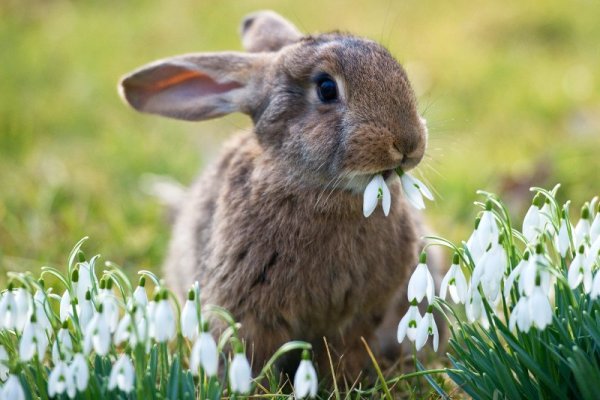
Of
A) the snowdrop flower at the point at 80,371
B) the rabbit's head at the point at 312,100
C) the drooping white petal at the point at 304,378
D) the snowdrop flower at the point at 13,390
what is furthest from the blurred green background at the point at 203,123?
the snowdrop flower at the point at 13,390

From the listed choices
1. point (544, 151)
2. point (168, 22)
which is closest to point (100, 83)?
point (168, 22)

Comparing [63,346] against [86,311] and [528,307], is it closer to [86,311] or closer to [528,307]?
[86,311]

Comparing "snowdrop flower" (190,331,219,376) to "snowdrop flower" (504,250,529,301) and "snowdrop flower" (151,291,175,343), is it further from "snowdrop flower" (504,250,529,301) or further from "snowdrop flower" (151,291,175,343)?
"snowdrop flower" (504,250,529,301)

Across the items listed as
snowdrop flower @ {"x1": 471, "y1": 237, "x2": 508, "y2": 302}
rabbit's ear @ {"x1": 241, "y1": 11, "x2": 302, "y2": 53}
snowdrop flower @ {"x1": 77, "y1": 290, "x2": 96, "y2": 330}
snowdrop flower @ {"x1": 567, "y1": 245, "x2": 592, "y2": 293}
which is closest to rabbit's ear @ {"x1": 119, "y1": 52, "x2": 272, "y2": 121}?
rabbit's ear @ {"x1": 241, "y1": 11, "x2": 302, "y2": 53}

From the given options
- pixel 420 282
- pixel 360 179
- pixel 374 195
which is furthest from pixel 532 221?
pixel 360 179

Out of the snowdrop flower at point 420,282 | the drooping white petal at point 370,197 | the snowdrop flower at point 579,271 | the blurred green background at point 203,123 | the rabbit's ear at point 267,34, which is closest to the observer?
the snowdrop flower at point 579,271

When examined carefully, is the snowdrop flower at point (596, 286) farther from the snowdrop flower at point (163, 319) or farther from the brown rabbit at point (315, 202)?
the snowdrop flower at point (163, 319)
